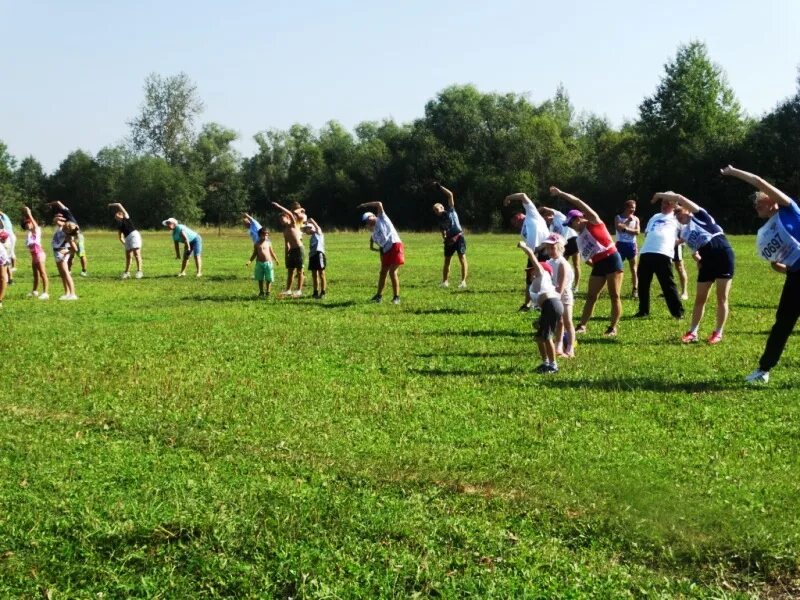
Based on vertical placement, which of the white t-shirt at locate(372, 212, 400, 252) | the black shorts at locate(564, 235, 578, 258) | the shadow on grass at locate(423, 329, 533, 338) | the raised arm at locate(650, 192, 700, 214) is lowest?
the shadow on grass at locate(423, 329, 533, 338)

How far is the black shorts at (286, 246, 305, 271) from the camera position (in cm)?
1828

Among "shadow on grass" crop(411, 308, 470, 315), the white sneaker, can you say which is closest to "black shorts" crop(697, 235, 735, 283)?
the white sneaker

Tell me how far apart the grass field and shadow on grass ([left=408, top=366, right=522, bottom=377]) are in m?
0.07

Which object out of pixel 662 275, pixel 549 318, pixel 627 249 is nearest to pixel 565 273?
pixel 549 318

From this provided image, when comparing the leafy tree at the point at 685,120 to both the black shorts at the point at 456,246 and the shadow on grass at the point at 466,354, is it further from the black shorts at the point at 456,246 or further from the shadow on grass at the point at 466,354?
the shadow on grass at the point at 466,354

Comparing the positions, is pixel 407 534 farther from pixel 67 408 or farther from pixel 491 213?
pixel 491 213

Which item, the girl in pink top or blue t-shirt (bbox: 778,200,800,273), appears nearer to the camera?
blue t-shirt (bbox: 778,200,800,273)

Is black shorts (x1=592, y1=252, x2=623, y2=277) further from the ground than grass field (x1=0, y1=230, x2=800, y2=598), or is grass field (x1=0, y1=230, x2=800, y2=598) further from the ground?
black shorts (x1=592, y1=252, x2=623, y2=277)

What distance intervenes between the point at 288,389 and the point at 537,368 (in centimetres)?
278

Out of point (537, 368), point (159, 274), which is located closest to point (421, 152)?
point (159, 274)

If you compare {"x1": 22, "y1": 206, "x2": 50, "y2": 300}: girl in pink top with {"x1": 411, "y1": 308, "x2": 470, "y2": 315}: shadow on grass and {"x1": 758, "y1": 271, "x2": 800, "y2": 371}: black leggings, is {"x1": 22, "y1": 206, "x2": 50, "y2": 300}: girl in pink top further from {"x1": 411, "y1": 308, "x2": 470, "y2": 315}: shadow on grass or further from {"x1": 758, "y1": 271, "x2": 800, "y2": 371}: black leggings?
{"x1": 758, "y1": 271, "x2": 800, "y2": 371}: black leggings

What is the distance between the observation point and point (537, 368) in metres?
9.81

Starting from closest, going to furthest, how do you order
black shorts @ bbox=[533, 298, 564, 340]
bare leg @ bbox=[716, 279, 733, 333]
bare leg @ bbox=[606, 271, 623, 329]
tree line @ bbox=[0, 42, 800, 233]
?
black shorts @ bbox=[533, 298, 564, 340], bare leg @ bbox=[716, 279, 733, 333], bare leg @ bbox=[606, 271, 623, 329], tree line @ bbox=[0, 42, 800, 233]

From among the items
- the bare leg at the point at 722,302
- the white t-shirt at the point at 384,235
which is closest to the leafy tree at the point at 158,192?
the white t-shirt at the point at 384,235
